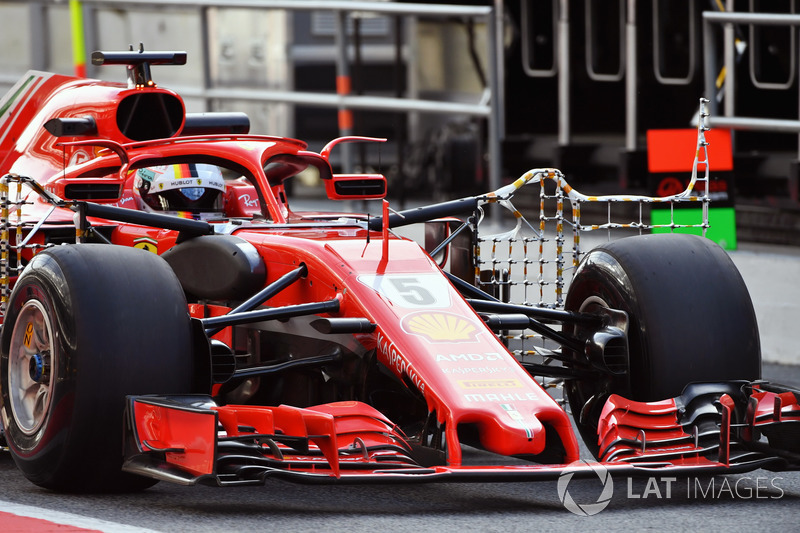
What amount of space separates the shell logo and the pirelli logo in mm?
268

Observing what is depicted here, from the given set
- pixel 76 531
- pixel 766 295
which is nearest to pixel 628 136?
pixel 766 295

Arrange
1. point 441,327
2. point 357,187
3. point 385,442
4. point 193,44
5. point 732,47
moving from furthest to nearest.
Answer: point 193,44
point 732,47
point 357,187
point 441,327
point 385,442

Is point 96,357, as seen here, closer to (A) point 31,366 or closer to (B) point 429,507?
(A) point 31,366

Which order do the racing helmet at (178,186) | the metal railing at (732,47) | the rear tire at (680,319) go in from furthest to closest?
the metal railing at (732,47), the racing helmet at (178,186), the rear tire at (680,319)

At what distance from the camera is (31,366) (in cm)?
596

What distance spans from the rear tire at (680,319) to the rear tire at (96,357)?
1.87m

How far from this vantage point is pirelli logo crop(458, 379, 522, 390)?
18.5ft

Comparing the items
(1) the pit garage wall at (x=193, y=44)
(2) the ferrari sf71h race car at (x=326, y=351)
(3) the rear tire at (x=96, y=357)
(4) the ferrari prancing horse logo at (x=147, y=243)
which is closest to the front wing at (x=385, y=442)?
(2) the ferrari sf71h race car at (x=326, y=351)

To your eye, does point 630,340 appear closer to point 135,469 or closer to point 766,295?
point 135,469

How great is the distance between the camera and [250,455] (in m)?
5.36

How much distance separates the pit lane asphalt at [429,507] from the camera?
5262 mm

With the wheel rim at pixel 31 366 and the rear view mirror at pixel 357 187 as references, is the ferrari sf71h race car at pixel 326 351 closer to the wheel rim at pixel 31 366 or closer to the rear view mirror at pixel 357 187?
the wheel rim at pixel 31 366

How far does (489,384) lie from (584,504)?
0.57 metres

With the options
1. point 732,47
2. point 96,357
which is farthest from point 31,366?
point 732,47
